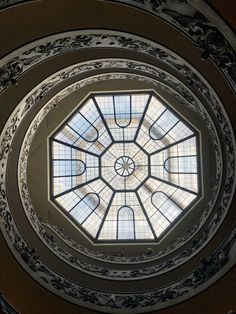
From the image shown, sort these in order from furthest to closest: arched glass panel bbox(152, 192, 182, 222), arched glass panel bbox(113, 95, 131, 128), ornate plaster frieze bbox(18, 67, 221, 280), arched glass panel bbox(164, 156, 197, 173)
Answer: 1. arched glass panel bbox(113, 95, 131, 128)
2. arched glass panel bbox(152, 192, 182, 222)
3. arched glass panel bbox(164, 156, 197, 173)
4. ornate plaster frieze bbox(18, 67, 221, 280)

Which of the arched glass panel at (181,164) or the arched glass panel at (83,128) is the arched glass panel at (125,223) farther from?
the arched glass panel at (83,128)

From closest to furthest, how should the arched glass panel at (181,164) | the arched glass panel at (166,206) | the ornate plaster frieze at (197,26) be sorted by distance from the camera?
the ornate plaster frieze at (197,26) → the arched glass panel at (181,164) → the arched glass panel at (166,206)

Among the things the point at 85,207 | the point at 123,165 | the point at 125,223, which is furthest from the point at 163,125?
the point at 85,207

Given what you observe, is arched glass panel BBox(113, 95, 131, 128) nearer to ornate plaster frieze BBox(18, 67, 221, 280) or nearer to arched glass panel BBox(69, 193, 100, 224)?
arched glass panel BBox(69, 193, 100, 224)

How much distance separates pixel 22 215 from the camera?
1226 cm

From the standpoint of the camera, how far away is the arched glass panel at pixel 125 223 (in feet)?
52.5

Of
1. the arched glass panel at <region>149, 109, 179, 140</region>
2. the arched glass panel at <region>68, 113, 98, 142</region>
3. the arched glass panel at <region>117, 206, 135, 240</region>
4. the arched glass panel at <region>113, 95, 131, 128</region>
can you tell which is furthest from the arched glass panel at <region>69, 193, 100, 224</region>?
the arched glass panel at <region>149, 109, 179, 140</region>

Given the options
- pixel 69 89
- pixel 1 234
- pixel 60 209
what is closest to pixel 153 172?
pixel 60 209

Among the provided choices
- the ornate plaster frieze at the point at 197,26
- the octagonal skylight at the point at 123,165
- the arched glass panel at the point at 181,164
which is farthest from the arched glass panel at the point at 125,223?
the ornate plaster frieze at the point at 197,26

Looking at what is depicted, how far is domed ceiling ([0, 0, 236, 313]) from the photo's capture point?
912cm

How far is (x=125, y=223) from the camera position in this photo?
1652cm

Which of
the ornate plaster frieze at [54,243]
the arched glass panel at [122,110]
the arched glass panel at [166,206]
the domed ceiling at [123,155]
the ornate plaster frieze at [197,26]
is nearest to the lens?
the ornate plaster frieze at [197,26]

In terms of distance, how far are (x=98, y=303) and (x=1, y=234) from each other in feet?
9.03

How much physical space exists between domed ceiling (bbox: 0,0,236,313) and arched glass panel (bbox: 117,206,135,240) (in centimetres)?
4
